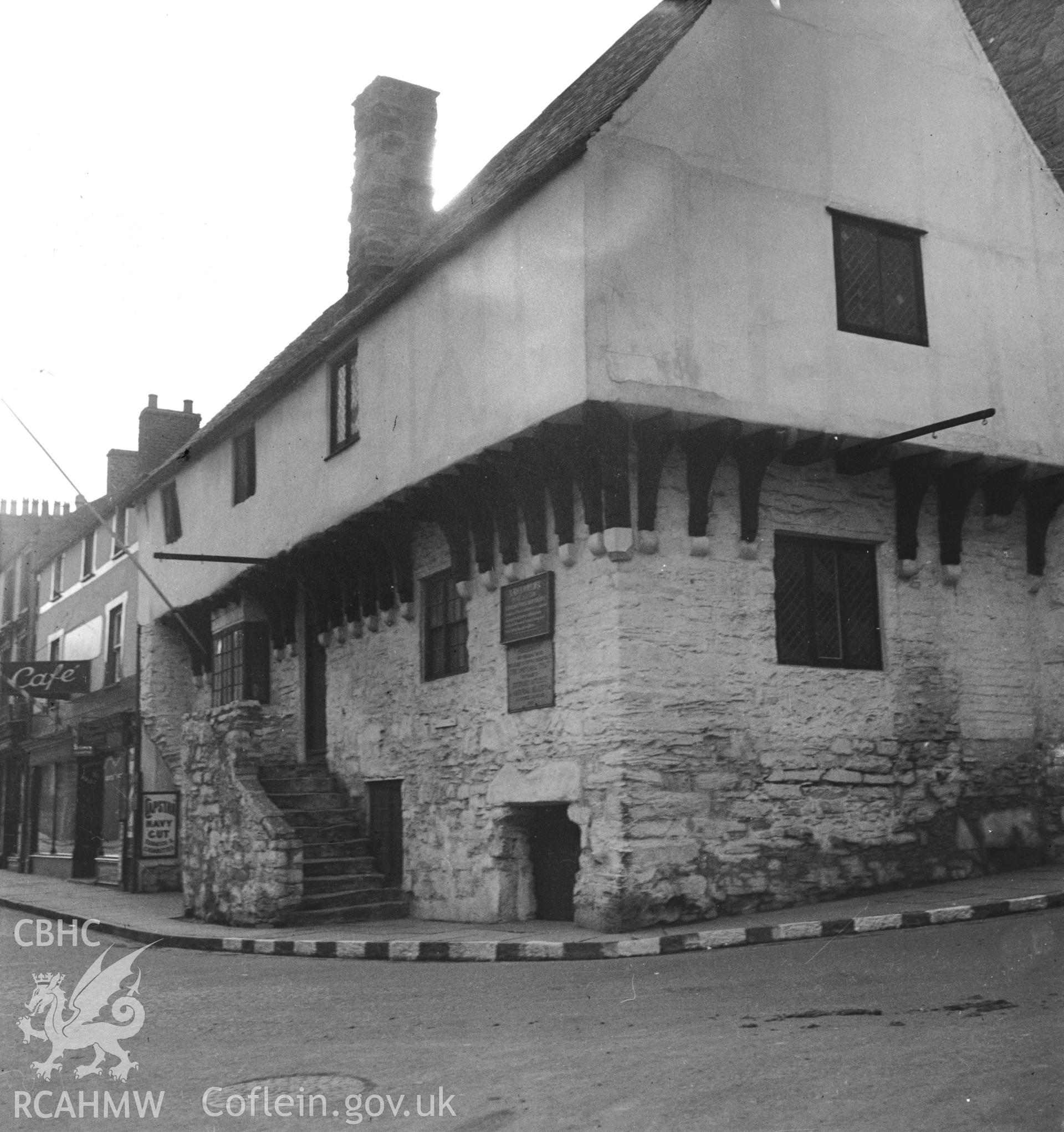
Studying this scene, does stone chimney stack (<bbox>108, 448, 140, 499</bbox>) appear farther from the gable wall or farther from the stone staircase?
the gable wall

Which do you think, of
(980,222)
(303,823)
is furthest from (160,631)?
A: (980,222)

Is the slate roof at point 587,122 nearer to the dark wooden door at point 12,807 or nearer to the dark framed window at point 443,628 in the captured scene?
the dark framed window at point 443,628

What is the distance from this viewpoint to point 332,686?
17219 mm

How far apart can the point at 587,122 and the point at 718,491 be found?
11.6ft

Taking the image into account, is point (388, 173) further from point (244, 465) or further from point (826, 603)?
point (826, 603)

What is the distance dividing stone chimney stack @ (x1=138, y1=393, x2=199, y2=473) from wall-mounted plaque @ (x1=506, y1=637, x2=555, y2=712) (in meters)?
14.6

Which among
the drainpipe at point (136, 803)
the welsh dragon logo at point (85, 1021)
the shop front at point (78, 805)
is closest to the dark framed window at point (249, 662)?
the drainpipe at point (136, 803)

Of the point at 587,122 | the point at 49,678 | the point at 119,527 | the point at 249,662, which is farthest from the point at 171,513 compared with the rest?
the point at 587,122

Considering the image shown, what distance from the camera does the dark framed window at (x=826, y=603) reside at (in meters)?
12.8

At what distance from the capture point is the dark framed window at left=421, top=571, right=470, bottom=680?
14.4m

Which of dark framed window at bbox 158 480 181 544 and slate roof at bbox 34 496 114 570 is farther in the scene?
slate roof at bbox 34 496 114 570

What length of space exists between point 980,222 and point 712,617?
5.31 meters

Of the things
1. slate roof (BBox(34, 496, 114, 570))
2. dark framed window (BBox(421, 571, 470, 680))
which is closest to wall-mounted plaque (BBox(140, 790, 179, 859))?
slate roof (BBox(34, 496, 114, 570))

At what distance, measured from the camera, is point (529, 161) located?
44.8ft
